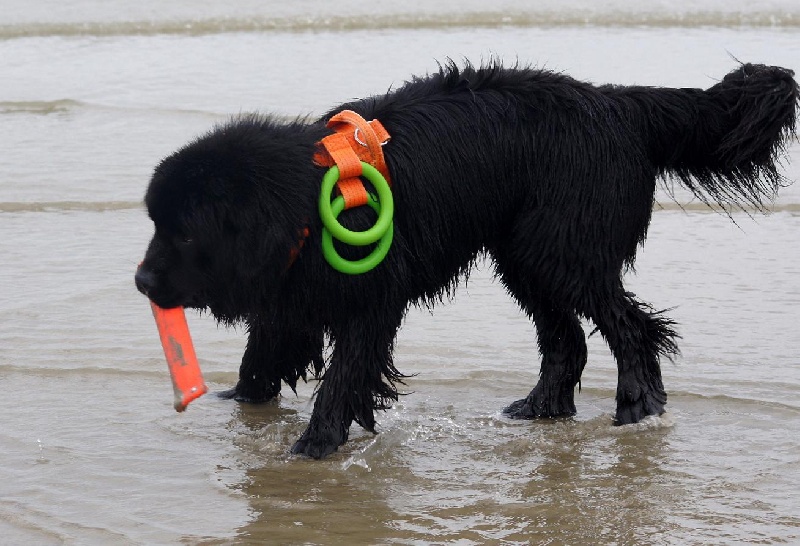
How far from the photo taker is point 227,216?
154 inches

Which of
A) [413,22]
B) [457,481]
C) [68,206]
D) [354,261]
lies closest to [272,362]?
[354,261]

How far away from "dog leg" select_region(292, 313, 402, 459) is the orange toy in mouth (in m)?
0.44

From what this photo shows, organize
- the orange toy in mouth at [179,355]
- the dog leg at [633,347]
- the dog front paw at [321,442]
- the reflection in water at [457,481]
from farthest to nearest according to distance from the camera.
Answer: the dog leg at [633,347]
the dog front paw at [321,442]
the orange toy in mouth at [179,355]
the reflection in water at [457,481]

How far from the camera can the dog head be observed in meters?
3.91

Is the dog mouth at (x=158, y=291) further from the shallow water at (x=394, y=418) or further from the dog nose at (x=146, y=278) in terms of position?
the shallow water at (x=394, y=418)

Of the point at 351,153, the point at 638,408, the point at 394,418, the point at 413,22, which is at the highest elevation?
the point at 413,22

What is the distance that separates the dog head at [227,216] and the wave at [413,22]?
11756 mm

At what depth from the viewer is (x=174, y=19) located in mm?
15961

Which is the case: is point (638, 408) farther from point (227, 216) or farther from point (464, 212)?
point (227, 216)

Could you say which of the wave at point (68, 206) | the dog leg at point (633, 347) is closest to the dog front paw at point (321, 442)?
the dog leg at point (633, 347)

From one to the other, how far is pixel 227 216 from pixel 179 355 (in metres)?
0.60

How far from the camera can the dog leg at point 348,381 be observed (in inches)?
167

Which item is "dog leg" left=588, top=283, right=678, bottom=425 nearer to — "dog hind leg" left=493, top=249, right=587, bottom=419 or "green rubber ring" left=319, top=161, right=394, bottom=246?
"dog hind leg" left=493, top=249, right=587, bottom=419

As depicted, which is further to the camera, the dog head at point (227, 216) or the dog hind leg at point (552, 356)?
the dog hind leg at point (552, 356)
